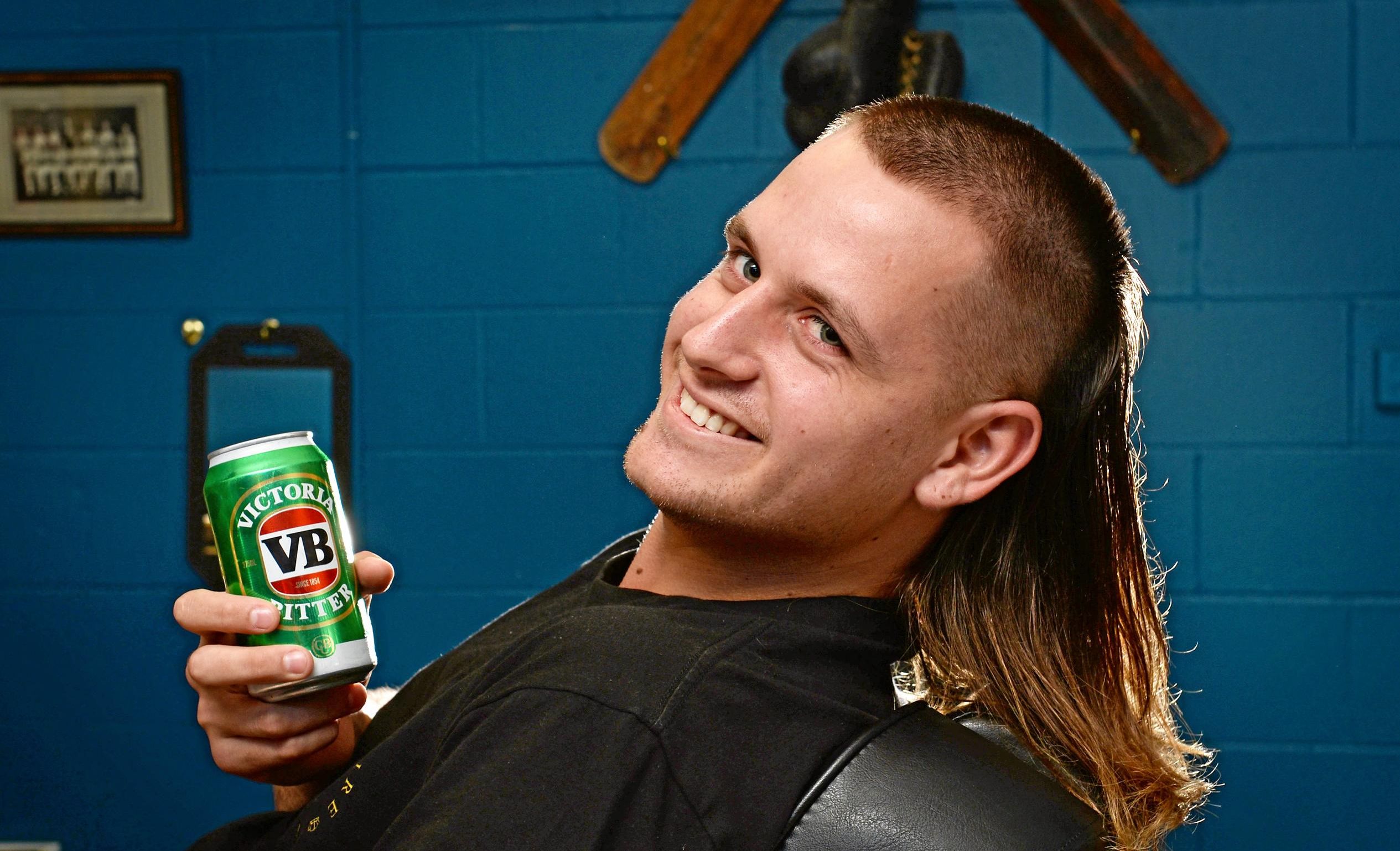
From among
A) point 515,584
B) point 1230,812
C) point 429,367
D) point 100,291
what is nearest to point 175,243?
point 100,291

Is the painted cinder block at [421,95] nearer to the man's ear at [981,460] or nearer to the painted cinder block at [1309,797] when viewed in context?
the man's ear at [981,460]

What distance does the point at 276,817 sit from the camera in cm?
103

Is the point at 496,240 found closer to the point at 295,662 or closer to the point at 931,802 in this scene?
the point at 295,662

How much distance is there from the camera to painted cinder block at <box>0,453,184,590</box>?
105 inches

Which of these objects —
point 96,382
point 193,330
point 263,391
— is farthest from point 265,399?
point 96,382

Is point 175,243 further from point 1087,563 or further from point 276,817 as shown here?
point 1087,563

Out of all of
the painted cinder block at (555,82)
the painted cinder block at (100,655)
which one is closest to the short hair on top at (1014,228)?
the painted cinder block at (555,82)

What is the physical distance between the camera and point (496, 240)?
257 centimetres

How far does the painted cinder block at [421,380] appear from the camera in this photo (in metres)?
2.60

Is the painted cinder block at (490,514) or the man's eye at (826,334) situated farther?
the painted cinder block at (490,514)

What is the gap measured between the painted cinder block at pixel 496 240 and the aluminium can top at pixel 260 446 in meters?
1.58

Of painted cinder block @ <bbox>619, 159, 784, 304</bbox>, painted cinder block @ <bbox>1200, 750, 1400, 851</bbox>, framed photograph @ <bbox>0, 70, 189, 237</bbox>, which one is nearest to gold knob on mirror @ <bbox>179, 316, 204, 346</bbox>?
framed photograph @ <bbox>0, 70, 189, 237</bbox>

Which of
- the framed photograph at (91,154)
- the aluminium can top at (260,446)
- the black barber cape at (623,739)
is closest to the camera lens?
the black barber cape at (623,739)

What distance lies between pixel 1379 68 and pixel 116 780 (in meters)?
3.12
